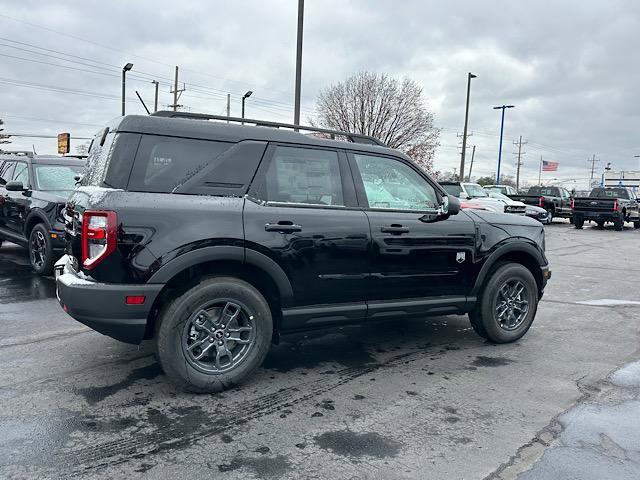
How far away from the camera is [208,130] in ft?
12.9

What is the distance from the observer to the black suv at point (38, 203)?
25.2 ft

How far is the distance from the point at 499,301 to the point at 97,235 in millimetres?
3784

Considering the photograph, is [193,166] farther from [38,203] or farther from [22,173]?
[22,173]

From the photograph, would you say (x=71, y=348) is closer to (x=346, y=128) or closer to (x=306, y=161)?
(x=306, y=161)

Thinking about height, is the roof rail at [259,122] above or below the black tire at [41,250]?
above

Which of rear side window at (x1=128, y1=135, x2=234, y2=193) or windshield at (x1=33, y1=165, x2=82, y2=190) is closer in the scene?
rear side window at (x1=128, y1=135, x2=234, y2=193)

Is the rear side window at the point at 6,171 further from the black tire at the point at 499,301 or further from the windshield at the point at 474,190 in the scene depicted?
the windshield at the point at 474,190

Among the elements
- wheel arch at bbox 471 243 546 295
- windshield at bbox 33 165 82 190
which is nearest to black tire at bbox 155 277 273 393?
wheel arch at bbox 471 243 546 295

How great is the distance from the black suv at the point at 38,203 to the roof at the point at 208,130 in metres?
4.55

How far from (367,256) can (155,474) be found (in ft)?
7.51

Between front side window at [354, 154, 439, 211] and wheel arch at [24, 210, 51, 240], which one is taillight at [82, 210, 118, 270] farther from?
wheel arch at [24, 210, 51, 240]

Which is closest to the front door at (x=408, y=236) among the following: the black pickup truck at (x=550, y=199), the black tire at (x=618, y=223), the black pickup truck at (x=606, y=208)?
the black pickup truck at (x=606, y=208)

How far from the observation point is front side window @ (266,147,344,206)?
4.08 metres

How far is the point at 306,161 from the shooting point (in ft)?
13.9
